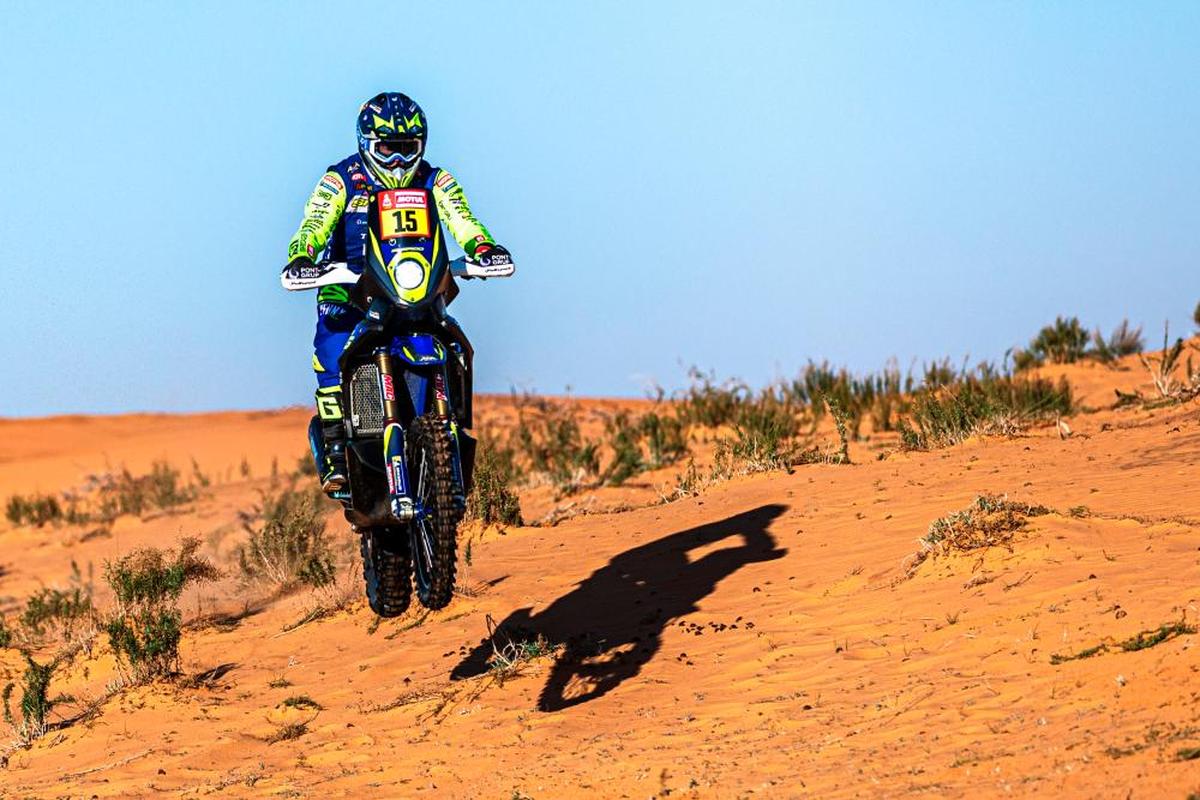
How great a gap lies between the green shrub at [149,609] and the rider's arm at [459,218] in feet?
11.2

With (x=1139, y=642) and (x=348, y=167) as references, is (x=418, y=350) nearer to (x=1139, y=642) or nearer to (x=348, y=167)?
(x=348, y=167)

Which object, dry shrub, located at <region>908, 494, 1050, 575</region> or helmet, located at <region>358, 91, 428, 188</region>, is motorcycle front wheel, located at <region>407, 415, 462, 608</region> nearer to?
helmet, located at <region>358, 91, 428, 188</region>

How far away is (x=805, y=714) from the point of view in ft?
22.9

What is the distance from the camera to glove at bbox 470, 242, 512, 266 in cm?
827

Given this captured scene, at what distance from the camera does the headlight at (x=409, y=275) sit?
26.1 ft

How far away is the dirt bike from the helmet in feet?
0.56

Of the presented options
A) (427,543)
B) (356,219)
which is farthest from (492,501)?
(427,543)

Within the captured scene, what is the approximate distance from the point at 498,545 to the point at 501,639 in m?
3.43

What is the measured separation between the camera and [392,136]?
8.17 m

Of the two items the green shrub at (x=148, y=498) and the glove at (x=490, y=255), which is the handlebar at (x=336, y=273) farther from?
the green shrub at (x=148, y=498)

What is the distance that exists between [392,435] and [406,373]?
0.39m

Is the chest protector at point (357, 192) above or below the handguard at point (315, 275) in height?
above

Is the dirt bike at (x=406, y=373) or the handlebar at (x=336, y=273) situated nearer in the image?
the dirt bike at (x=406, y=373)

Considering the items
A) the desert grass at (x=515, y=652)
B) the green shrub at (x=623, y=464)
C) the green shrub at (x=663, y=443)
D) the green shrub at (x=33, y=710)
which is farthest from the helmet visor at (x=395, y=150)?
the green shrub at (x=663, y=443)
